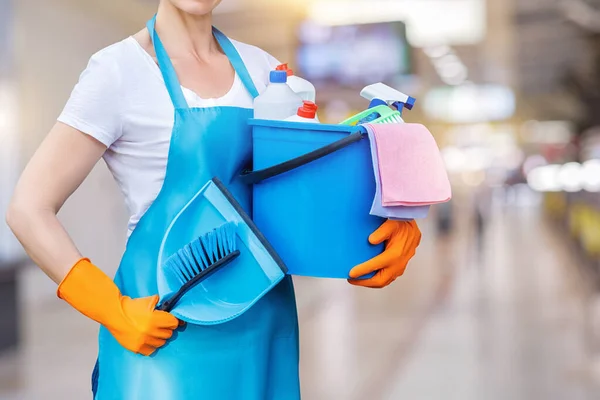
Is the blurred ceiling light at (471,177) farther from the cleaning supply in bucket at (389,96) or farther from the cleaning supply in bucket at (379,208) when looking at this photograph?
the cleaning supply in bucket at (379,208)

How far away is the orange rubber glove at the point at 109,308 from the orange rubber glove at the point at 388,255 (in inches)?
13.3

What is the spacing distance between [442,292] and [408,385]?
12.1 feet

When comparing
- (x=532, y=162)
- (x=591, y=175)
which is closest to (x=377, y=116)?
(x=591, y=175)

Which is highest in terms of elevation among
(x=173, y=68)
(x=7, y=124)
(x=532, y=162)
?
(x=173, y=68)

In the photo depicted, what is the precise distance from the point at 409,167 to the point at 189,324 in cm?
46

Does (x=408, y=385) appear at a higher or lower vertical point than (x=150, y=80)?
lower

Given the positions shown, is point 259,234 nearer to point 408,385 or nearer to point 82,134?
point 82,134

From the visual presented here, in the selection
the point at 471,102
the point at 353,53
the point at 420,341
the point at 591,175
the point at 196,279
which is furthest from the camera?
the point at 471,102

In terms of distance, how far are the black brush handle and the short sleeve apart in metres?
0.27

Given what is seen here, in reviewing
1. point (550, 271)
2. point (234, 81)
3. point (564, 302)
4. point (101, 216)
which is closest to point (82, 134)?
point (234, 81)

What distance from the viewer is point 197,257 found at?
1.20m

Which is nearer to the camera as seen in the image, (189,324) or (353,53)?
(189,324)

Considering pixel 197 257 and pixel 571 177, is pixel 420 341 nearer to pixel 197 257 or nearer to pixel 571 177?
pixel 197 257

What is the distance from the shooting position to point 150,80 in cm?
127
